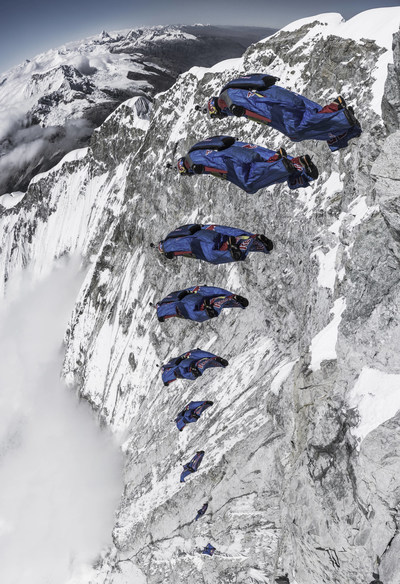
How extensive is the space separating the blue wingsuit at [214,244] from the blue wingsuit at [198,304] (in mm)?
2364

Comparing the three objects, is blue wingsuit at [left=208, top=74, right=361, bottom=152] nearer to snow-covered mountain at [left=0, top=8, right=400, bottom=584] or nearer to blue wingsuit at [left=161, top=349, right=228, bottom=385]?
snow-covered mountain at [left=0, top=8, right=400, bottom=584]

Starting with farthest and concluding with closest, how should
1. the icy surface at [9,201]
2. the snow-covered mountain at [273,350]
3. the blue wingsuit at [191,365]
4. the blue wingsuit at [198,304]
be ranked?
the icy surface at [9,201], the blue wingsuit at [191,365], the blue wingsuit at [198,304], the snow-covered mountain at [273,350]

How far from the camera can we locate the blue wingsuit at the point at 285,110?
52.9 feet

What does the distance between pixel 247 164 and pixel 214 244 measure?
404cm

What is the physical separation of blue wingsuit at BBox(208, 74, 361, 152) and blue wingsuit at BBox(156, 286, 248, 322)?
8.27 m

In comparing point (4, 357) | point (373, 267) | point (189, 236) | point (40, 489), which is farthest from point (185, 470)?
point (4, 357)

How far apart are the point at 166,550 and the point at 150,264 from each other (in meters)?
25.5

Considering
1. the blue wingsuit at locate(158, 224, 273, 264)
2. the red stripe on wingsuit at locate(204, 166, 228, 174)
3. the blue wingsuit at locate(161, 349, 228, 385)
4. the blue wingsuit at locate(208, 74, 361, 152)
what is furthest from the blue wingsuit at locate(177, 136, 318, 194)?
the blue wingsuit at locate(161, 349, 228, 385)

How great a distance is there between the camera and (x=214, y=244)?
20328 millimetres

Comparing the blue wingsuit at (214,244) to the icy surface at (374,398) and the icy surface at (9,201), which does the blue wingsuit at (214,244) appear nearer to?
the icy surface at (374,398)

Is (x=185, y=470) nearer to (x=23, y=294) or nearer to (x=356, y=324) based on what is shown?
(x=356, y=324)

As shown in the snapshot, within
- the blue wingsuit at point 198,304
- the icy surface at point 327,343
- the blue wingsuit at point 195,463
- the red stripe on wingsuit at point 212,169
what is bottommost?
the blue wingsuit at point 195,463

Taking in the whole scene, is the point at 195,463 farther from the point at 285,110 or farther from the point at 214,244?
Answer: the point at 285,110

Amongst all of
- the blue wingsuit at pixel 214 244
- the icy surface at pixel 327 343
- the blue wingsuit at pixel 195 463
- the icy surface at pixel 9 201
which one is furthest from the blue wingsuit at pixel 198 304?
the icy surface at pixel 9 201
